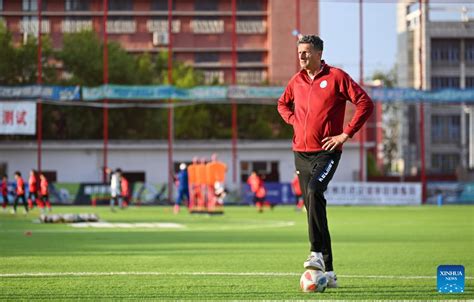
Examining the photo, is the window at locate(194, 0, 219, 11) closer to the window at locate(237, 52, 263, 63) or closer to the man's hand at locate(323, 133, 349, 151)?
the window at locate(237, 52, 263, 63)

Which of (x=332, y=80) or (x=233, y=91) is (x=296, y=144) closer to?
(x=332, y=80)

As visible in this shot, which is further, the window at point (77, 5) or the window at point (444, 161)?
the window at point (444, 161)

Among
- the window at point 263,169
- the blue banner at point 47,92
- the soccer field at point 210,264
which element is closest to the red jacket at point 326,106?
the soccer field at point 210,264

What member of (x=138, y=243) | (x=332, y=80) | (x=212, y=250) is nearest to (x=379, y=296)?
(x=332, y=80)

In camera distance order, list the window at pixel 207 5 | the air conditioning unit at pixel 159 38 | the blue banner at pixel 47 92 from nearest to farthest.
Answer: the blue banner at pixel 47 92 < the air conditioning unit at pixel 159 38 < the window at pixel 207 5

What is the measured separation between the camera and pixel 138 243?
66.2ft

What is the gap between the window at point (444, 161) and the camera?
342 feet

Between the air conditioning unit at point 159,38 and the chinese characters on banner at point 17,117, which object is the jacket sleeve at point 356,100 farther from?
the air conditioning unit at point 159,38

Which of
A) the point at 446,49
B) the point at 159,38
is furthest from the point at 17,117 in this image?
the point at 446,49

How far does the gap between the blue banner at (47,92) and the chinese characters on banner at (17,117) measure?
0.87m

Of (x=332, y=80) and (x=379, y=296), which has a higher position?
(x=332, y=80)

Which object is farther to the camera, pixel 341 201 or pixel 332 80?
pixel 341 201

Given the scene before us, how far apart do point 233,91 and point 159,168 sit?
502 inches

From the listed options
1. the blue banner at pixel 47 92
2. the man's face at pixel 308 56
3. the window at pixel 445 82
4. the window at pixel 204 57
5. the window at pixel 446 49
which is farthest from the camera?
the window at pixel 204 57
